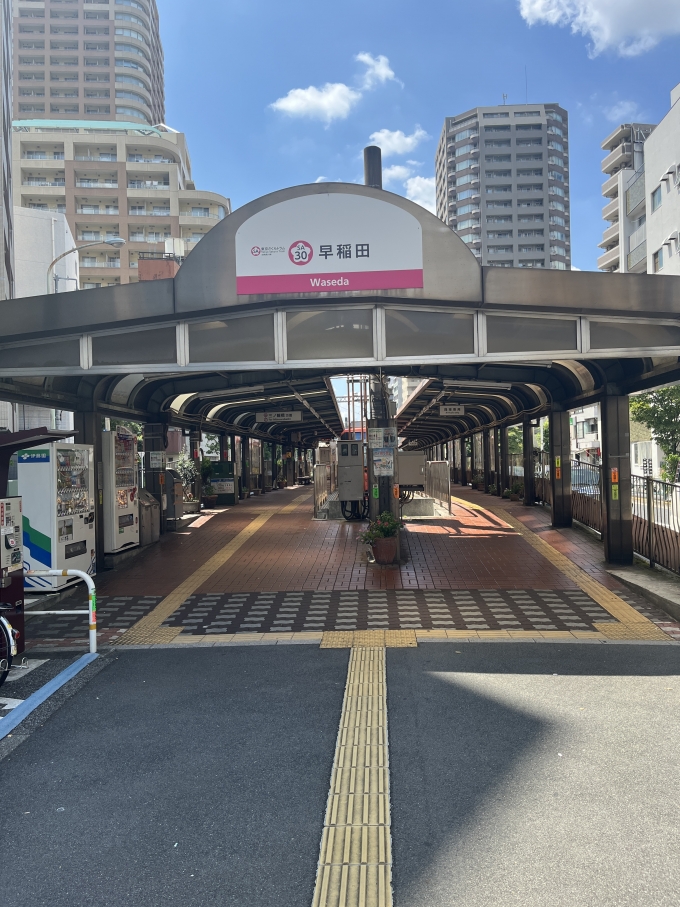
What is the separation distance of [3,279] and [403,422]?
1660cm

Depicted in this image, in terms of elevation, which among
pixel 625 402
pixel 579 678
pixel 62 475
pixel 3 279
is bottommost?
pixel 579 678

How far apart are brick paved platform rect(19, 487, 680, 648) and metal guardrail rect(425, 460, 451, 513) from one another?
3.15m

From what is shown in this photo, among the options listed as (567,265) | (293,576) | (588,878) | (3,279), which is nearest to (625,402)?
(293,576)

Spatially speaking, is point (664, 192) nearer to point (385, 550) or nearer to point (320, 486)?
point (320, 486)

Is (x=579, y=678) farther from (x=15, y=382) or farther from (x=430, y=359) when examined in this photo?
(x=15, y=382)

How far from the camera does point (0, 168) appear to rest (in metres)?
25.3

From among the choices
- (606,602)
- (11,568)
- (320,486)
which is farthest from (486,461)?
(11,568)

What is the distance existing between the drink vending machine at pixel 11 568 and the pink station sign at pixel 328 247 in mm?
3803

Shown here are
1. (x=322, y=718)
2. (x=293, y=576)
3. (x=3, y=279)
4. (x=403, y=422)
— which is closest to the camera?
(x=322, y=718)

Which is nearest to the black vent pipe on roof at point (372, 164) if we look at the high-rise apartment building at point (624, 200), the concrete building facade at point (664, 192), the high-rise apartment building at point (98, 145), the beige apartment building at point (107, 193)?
the concrete building facade at point (664, 192)

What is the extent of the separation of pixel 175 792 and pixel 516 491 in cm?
2053

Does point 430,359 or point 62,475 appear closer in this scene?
point 430,359

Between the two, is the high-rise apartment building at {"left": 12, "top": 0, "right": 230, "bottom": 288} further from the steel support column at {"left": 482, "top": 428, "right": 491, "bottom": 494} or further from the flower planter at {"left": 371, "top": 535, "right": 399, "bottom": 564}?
the flower planter at {"left": 371, "top": 535, "right": 399, "bottom": 564}

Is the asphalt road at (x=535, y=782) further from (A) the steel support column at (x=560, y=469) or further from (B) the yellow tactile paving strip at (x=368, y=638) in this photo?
(A) the steel support column at (x=560, y=469)
